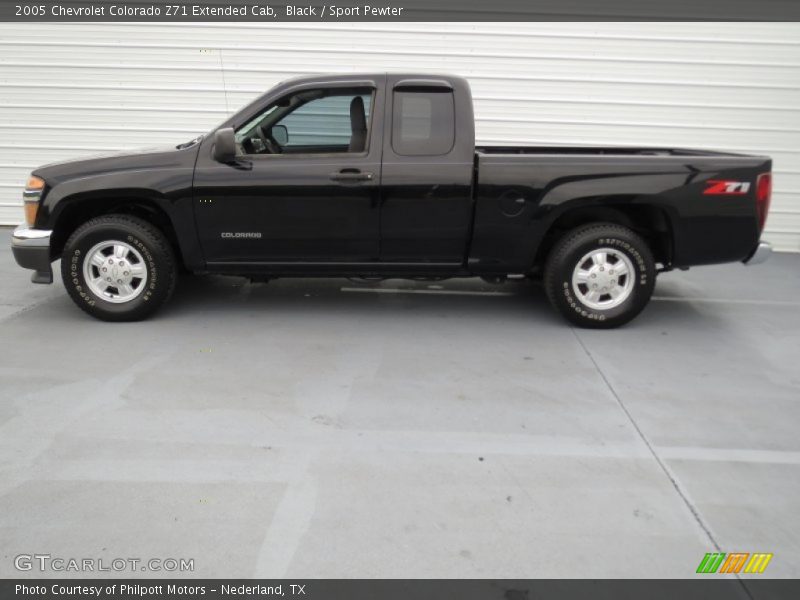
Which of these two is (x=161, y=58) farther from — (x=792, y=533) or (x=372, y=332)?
(x=792, y=533)

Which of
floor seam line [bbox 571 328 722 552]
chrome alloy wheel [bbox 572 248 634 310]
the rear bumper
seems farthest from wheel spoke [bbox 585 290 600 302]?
the rear bumper

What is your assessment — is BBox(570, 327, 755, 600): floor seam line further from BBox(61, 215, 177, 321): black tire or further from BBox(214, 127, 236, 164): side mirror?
BBox(61, 215, 177, 321): black tire

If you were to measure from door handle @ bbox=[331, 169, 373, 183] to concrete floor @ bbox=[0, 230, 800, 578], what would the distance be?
45.1 inches

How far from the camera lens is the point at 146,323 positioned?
5.42 m

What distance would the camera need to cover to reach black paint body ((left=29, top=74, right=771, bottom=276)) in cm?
518

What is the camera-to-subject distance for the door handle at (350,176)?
516 centimetres

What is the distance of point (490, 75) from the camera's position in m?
8.21

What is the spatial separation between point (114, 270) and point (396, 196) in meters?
2.23
